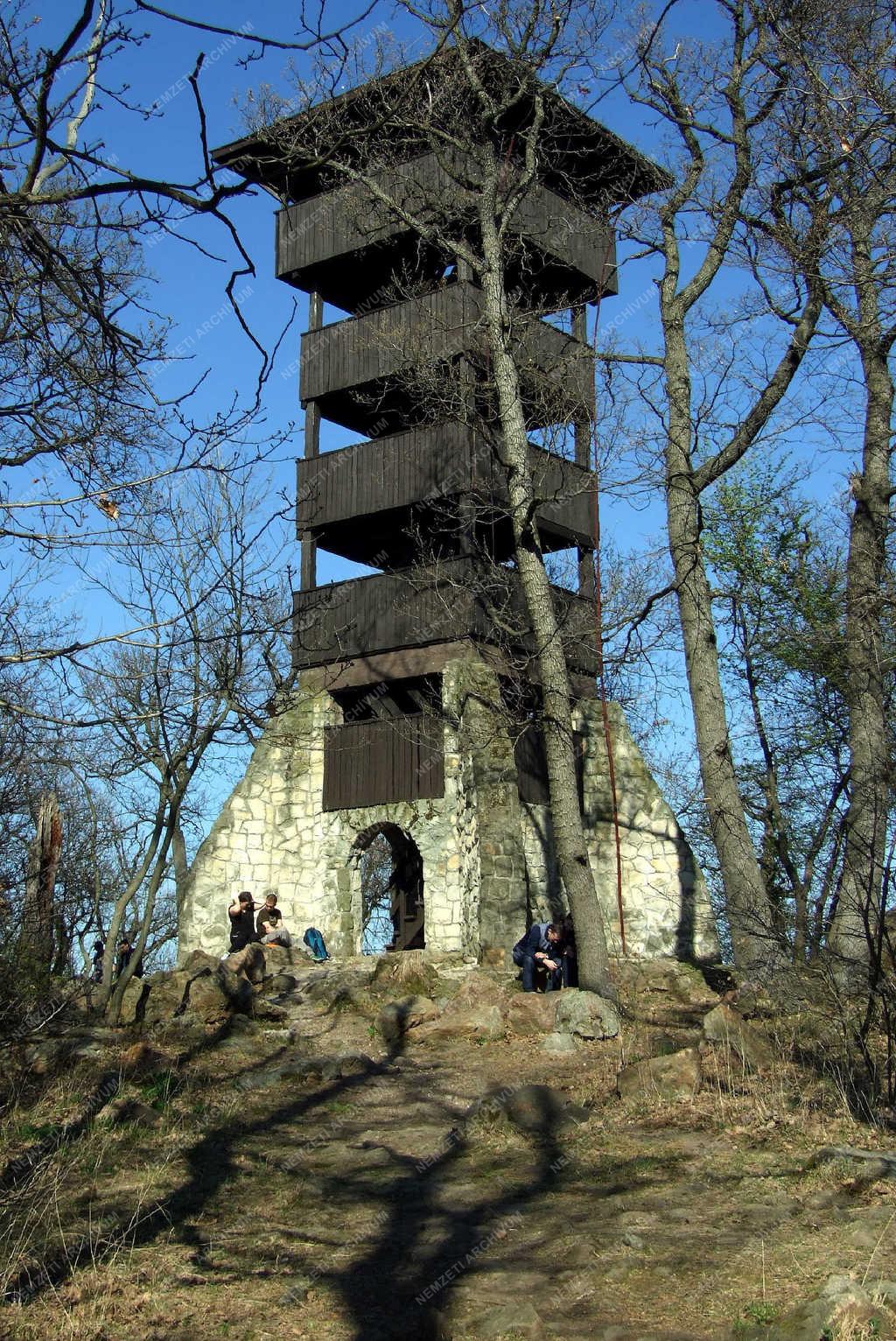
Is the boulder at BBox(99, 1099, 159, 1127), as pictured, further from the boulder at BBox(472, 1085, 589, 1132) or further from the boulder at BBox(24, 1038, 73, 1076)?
the boulder at BBox(472, 1085, 589, 1132)

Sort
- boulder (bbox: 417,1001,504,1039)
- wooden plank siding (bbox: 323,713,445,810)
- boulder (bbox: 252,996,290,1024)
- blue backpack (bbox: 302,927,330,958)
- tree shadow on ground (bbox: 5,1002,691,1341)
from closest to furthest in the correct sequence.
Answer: tree shadow on ground (bbox: 5,1002,691,1341) → boulder (bbox: 417,1001,504,1039) → boulder (bbox: 252,996,290,1024) → blue backpack (bbox: 302,927,330,958) → wooden plank siding (bbox: 323,713,445,810)

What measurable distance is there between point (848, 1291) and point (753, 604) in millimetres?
13493

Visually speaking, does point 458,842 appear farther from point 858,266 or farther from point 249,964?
point 858,266

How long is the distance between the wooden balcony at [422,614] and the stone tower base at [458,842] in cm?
58

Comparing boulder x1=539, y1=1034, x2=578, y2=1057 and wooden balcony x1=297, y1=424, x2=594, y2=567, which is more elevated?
wooden balcony x1=297, y1=424, x2=594, y2=567

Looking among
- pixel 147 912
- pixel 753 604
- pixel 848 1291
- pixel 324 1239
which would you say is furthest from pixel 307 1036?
pixel 753 604

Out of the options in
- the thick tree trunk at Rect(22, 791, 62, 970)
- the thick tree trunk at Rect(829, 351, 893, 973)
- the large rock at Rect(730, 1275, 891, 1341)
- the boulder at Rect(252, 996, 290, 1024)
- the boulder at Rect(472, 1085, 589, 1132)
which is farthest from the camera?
the boulder at Rect(252, 996, 290, 1024)

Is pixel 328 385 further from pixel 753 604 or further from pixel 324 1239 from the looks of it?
pixel 324 1239

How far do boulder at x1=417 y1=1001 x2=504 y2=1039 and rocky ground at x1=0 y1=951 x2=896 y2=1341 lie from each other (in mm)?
23

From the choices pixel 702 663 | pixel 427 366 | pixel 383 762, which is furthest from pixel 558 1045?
pixel 427 366

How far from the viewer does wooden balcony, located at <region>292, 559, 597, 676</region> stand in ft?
54.3

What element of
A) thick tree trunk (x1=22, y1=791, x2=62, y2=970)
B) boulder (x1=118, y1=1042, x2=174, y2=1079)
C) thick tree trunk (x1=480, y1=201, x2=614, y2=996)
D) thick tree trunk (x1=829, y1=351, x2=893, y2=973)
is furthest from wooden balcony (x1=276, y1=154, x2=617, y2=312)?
boulder (x1=118, y1=1042, x2=174, y2=1079)

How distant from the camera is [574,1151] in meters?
7.62

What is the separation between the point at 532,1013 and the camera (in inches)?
455
